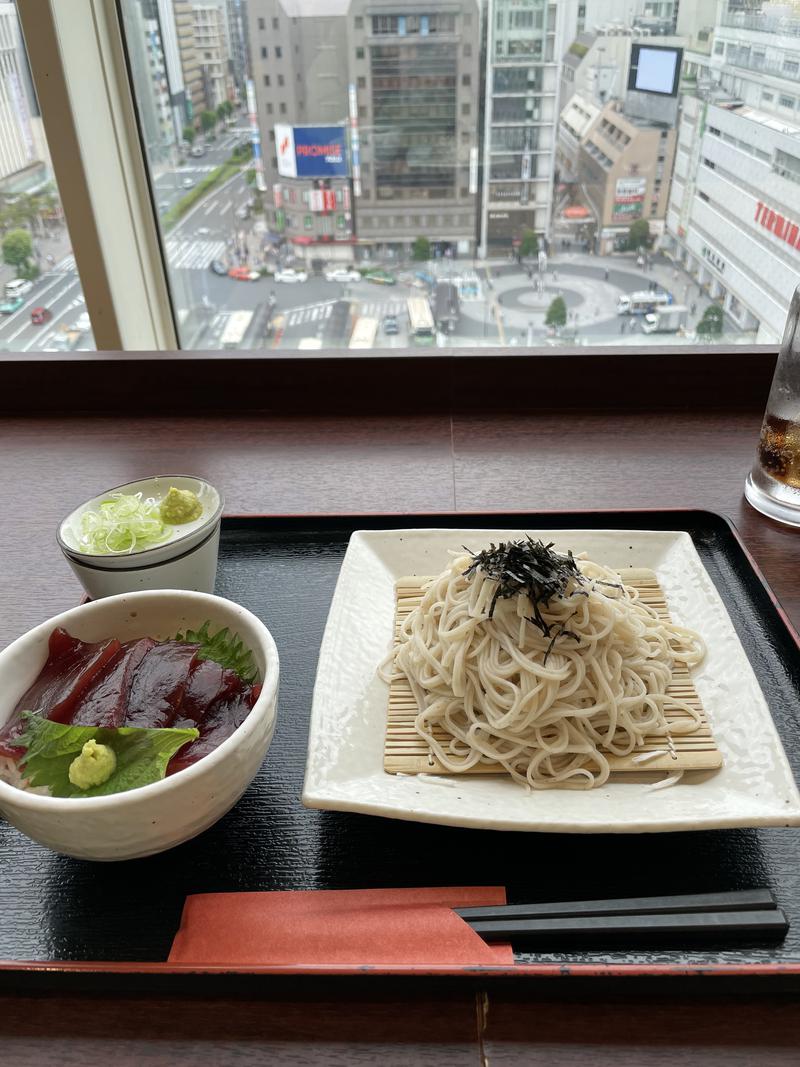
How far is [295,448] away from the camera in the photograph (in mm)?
1837

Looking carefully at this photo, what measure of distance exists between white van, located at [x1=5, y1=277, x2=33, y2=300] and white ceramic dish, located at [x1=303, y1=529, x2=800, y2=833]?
174 cm

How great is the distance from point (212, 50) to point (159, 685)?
2.09 metres

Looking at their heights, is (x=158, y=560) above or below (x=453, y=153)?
below

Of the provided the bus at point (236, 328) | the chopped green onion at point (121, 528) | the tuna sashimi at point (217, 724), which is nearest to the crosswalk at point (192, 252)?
the bus at point (236, 328)

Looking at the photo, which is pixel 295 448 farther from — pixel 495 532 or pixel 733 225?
pixel 733 225

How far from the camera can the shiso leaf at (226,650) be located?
37.6 inches

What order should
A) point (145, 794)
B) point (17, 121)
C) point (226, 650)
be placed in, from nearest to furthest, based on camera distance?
point (145, 794) → point (226, 650) → point (17, 121)

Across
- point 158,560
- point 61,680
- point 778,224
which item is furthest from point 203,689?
point 778,224

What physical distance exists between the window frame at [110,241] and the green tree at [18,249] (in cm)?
28

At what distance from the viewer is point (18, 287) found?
2471 millimetres

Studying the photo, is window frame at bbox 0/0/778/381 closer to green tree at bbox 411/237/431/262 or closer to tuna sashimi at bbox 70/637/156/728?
green tree at bbox 411/237/431/262

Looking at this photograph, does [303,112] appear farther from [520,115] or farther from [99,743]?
[99,743]

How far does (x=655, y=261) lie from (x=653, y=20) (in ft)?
1.95

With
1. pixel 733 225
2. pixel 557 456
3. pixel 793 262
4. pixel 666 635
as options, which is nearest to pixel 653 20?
pixel 733 225
